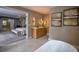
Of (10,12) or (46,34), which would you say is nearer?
(10,12)

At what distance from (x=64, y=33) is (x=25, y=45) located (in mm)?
681

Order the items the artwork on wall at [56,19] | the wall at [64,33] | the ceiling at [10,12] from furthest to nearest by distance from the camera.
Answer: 1. the artwork on wall at [56,19]
2. the wall at [64,33]
3. the ceiling at [10,12]

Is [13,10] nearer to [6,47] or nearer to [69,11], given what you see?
[6,47]

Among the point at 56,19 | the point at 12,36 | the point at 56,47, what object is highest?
the point at 56,19

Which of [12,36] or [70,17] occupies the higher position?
[70,17]

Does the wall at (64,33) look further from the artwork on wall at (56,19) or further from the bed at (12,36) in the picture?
the bed at (12,36)

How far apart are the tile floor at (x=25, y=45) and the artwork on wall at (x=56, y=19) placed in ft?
0.95

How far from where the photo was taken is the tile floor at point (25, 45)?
1.56 metres

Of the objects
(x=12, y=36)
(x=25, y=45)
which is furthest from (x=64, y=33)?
(x=12, y=36)

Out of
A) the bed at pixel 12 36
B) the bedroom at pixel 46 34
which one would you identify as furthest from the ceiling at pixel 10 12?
the bed at pixel 12 36

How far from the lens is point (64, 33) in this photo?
1.83 m

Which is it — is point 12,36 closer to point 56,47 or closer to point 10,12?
point 10,12

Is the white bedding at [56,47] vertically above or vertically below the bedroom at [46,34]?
below

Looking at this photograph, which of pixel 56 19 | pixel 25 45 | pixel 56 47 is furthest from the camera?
pixel 56 19
